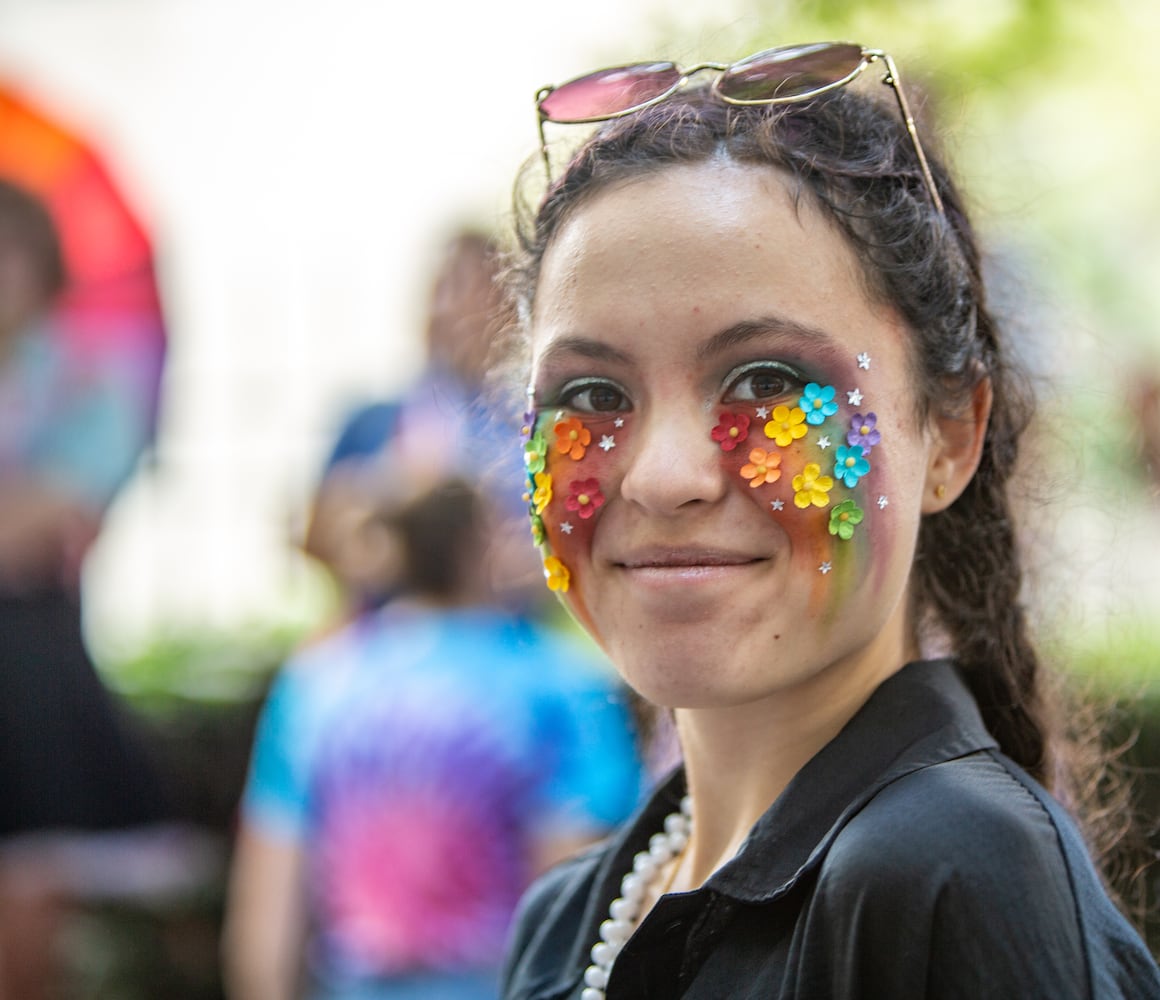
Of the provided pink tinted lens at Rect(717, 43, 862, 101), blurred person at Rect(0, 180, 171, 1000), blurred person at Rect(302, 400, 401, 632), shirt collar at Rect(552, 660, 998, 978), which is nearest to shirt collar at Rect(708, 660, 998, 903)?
shirt collar at Rect(552, 660, 998, 978)

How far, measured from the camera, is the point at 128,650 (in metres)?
6.34

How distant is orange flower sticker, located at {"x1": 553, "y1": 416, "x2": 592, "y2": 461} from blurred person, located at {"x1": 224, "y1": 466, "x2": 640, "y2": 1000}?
1559 mm

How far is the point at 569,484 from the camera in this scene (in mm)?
1673

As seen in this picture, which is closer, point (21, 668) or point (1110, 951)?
point (1110, 951)

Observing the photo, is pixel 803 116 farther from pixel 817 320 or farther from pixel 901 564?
pixel 901 564

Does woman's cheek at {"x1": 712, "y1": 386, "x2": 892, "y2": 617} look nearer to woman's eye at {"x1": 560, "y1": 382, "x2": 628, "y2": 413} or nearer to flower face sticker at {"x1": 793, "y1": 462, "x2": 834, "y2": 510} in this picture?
flower face sticker at {"x1": 793, "y1": 462, "x2": 834, "y2": 510}

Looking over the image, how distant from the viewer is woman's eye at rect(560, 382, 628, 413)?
1639 millimetres

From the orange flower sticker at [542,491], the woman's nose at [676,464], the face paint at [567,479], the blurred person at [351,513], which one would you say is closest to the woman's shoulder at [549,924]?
the face paint at [567,479]

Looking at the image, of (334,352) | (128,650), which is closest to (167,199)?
(334,352)

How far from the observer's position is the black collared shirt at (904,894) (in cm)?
129

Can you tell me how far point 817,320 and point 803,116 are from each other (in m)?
0.29

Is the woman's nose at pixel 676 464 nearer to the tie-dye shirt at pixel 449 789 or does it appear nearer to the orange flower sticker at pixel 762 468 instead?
the orange flower sticker at pixel 762 468

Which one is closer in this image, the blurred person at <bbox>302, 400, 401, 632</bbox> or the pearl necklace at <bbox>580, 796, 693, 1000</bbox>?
the pearl necklace at <bbox>580, 796, 693, 1000</bbox>

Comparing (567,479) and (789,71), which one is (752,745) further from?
(789,71)
